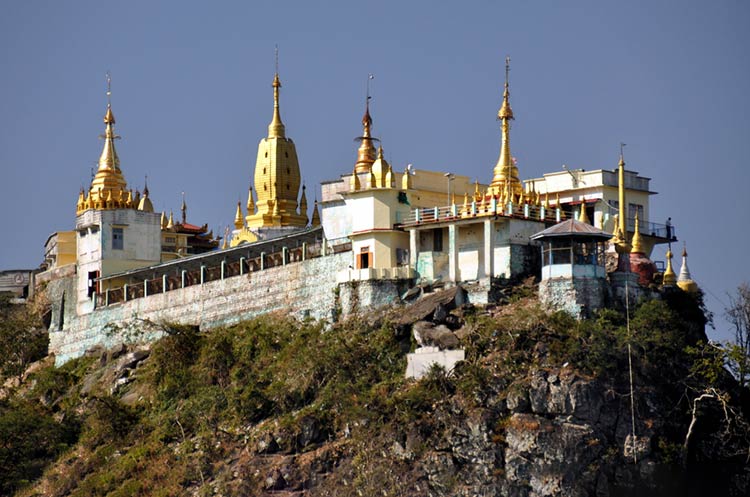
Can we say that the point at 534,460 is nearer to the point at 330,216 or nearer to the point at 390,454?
the point at 390,454

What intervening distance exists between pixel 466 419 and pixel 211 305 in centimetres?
1922

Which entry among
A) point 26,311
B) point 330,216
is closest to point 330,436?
point 330,216

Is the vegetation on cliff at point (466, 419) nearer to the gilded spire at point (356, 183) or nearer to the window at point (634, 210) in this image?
the gilded spire at point (356, 183)

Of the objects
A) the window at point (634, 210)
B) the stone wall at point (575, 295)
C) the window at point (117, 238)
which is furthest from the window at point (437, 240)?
the window at point (117, 238)

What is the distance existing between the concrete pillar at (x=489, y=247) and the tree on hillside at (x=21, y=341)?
88.0ft

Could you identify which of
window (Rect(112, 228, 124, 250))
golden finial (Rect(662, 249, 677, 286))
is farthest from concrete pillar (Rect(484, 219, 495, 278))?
window (Rect(112, 228, 124, 250))

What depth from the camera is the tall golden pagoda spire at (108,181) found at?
284 feet

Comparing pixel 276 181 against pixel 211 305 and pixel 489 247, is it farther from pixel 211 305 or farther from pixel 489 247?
A: pixel 489 247

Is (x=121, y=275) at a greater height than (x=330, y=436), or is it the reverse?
(x=121, y=275)

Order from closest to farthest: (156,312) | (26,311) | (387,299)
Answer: (387,299) → (156,312) → (26,311)

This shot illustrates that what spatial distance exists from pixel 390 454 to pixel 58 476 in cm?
1600

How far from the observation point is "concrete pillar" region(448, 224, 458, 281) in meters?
67.9

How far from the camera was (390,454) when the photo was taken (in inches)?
2418

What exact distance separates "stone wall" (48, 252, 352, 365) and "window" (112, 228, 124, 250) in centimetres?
298
